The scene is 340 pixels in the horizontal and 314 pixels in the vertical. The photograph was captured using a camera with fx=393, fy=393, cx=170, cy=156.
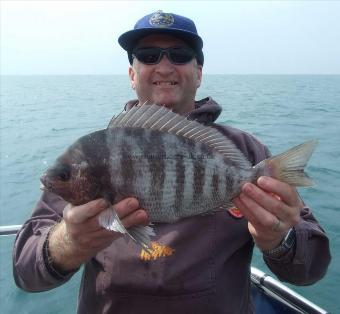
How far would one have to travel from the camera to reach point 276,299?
347 cm

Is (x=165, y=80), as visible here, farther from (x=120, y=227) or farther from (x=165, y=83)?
(x=120, y=227)

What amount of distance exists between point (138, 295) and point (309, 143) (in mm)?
1374

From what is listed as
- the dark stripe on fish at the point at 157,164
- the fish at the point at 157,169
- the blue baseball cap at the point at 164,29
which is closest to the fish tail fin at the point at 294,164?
the fish at the point at 157,169

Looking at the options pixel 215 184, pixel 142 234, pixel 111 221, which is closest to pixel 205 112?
pixel 215 184

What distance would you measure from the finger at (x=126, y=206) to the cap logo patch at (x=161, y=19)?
1694 millimetres

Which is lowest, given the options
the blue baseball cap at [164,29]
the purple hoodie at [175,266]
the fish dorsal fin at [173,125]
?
the purple hoodie at [175,266]

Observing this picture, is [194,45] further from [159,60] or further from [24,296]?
[24,296]

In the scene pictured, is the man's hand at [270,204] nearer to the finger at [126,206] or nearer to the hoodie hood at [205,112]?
the finger at [126,206]

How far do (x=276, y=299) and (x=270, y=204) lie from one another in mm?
1771

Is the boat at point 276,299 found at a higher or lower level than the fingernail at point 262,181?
lower

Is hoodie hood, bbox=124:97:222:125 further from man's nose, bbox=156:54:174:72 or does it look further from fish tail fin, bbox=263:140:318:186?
fish tail fin, bbox=263:140:318:186

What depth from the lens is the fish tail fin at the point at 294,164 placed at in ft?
6.67

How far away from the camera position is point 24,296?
5.65 metres

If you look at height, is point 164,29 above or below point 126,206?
above
